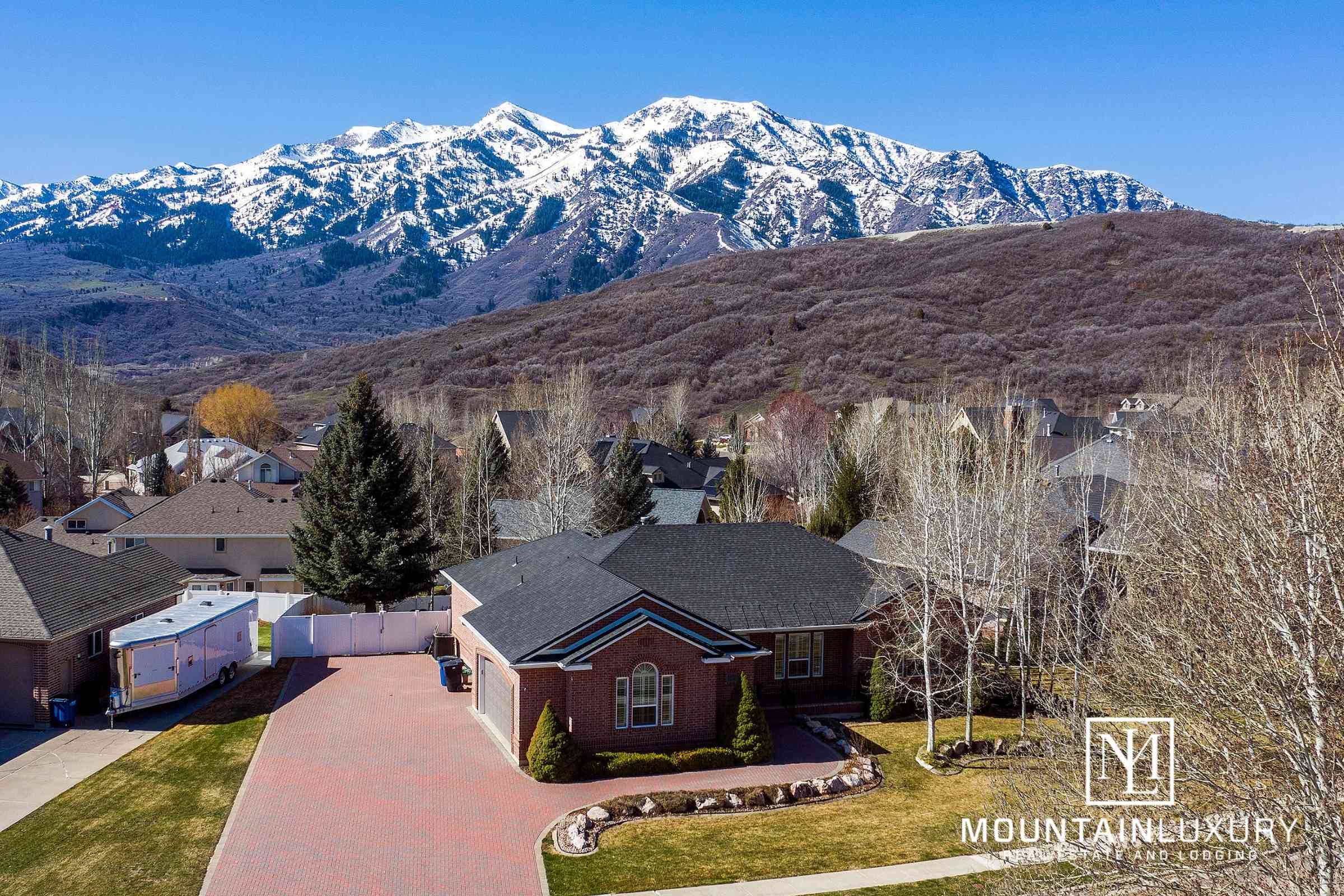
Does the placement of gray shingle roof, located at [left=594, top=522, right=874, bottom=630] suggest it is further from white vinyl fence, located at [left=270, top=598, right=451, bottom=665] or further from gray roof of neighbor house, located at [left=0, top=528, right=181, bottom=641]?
gray roof of neighbor house, located at [left=0, top=528, right=181, bottom=641]

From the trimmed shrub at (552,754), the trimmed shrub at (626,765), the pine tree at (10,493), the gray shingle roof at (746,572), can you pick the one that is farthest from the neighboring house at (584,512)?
the pine tree at (10,493)

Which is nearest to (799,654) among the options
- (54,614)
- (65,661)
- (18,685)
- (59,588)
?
(65,661)

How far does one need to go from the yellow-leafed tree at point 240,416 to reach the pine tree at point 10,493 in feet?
144

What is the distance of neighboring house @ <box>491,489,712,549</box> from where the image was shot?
1783 inches

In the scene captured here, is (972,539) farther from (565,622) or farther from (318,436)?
(318,436)

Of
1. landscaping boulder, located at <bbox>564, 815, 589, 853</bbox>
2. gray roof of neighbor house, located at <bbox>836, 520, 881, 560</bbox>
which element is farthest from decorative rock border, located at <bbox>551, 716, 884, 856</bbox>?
gray roof of neighbor house, located at <bbox>836, 520, 881, 560</bbox>

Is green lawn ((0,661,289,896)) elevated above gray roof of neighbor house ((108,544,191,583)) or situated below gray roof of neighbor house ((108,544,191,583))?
below

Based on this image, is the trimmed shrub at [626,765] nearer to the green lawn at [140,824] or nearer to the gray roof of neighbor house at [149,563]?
the green lawn at [140,824]

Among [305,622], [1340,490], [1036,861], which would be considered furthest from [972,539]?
[305,622]

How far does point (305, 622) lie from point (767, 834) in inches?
852

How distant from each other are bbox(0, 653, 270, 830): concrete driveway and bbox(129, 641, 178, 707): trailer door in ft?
2.26

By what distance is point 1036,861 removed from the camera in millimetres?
12047

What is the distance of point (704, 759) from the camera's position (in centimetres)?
2273

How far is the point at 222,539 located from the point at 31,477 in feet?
104
